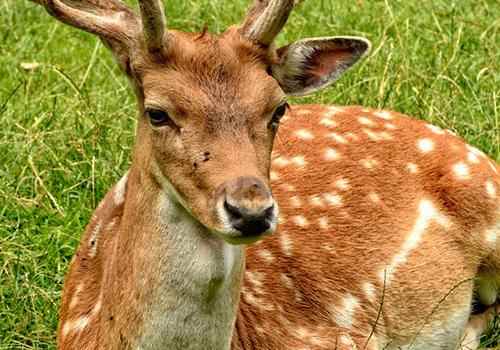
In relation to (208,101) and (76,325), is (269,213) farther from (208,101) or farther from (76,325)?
(76,325)

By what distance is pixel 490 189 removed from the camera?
625 centimetres

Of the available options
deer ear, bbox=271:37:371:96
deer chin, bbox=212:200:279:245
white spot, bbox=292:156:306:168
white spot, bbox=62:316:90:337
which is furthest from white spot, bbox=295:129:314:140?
deer chin, bbox=212:200:279:245

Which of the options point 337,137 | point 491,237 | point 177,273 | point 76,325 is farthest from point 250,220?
point 491,237

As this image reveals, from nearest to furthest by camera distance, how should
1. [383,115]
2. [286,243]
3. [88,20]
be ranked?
1. [88,20]
2. [286,243]
3. [383,115]

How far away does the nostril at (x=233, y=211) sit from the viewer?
418 cm

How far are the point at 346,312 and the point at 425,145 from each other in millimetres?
906

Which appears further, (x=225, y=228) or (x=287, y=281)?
(x=287, y=281)

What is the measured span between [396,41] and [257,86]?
3.60 metres

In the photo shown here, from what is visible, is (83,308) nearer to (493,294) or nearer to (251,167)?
(251,167)

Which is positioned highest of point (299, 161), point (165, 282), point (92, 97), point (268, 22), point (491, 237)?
point (268, 22)

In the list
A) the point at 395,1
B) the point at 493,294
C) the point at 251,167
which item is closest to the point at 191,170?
the point at 251,167

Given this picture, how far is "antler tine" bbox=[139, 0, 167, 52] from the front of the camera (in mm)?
4504

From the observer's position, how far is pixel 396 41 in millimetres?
8008

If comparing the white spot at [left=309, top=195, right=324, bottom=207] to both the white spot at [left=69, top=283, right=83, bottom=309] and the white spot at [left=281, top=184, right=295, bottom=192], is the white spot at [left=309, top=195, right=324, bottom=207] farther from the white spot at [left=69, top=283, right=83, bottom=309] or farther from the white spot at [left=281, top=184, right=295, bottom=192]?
the white spot at [left=69, top=283, right=83, bottom=309]
